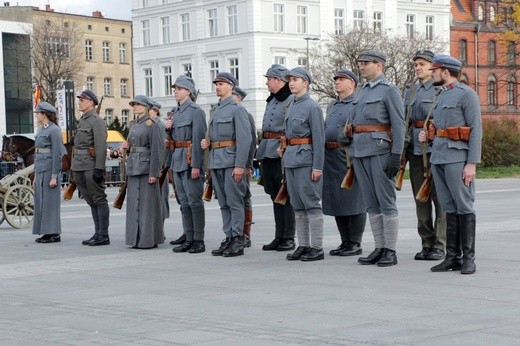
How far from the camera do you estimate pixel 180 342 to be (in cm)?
816

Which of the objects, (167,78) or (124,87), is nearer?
(167,78)

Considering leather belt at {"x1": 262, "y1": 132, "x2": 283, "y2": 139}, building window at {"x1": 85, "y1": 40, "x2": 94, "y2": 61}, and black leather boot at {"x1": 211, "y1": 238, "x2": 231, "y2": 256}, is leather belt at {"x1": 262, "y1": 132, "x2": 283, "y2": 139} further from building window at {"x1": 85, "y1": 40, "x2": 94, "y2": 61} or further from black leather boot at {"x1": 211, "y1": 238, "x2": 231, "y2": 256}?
building window at {"x1": 85, "y1": 40, "x2": 94, "y2": 61}

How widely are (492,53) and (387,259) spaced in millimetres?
90507

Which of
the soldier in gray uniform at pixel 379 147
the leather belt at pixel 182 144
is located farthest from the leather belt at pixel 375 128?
the leather belt at pixel 182 144

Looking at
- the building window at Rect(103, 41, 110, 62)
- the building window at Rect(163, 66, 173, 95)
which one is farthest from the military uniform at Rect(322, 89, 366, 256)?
the building window at Rect(103, 41, 110, 62)

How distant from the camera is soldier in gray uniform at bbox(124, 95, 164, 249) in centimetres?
1519

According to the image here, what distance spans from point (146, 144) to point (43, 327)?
6551 mm

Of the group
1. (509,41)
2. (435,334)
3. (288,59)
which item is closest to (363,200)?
(435,334)

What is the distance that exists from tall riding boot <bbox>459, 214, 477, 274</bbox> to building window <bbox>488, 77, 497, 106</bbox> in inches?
3537

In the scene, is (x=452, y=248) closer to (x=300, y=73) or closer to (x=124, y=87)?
(x=300, y=73)

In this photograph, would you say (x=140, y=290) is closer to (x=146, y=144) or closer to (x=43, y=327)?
(x=43, y=327)

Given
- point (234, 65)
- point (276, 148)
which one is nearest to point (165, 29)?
point (234, 65)

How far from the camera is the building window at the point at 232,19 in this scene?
3391 inches

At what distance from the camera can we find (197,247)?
1450cm
